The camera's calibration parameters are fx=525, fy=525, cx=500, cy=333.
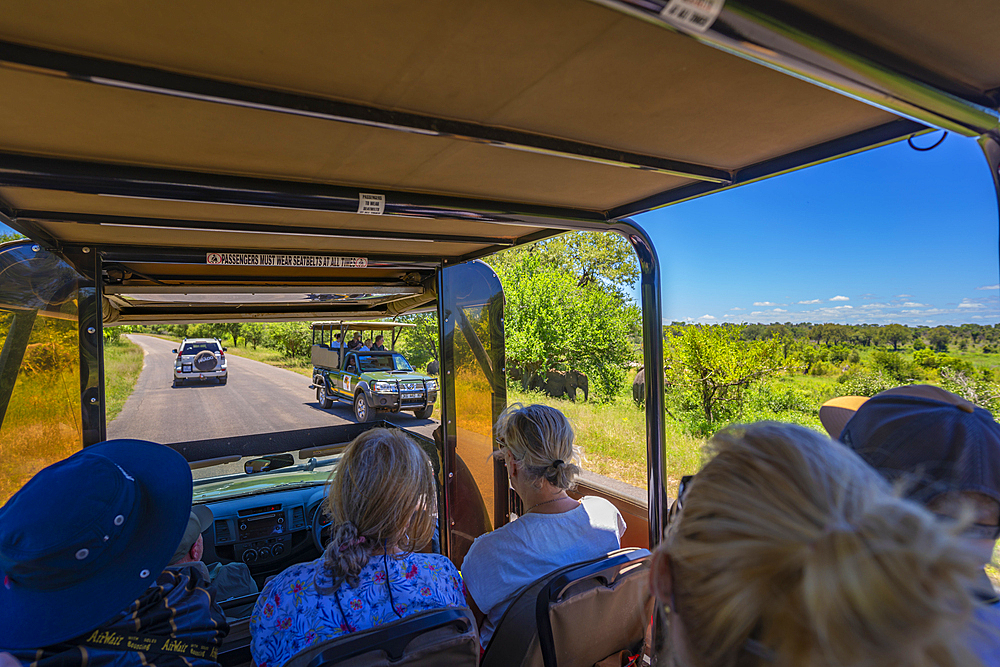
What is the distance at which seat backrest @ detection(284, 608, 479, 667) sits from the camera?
3.94ft

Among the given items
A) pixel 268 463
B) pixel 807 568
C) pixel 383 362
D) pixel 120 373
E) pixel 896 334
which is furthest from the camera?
pixel 120 373

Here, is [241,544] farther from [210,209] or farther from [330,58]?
[330,58]

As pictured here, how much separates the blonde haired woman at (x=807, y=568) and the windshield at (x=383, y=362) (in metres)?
15.2

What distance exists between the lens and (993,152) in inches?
51.1

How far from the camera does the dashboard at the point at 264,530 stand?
11.9 ft

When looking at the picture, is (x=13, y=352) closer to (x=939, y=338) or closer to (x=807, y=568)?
(x=807, y=568)

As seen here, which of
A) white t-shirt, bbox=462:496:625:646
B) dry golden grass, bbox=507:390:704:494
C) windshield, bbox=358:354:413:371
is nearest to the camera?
white t-shirt, bbox=462:496:625:646

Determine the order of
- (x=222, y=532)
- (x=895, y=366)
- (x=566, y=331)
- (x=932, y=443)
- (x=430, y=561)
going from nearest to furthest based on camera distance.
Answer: (x=932, y=443) → (x=430, y=561) → (x=222, y=532) → (x=895, y=366) → (x=566, y=331)

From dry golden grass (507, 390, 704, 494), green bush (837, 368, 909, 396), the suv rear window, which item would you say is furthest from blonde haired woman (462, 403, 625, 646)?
the suv rear window

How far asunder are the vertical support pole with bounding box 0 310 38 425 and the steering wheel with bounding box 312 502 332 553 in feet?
6.08

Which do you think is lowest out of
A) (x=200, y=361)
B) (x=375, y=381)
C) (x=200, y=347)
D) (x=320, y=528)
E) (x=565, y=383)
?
(x=565, y=383)

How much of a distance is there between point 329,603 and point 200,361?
92.2ft

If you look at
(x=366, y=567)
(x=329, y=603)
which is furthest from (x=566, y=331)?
(x=329, y=603)

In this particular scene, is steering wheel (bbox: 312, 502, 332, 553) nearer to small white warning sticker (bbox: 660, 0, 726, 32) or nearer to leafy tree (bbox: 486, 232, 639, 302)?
small white warning sticker (bbox: 660, 0, 726, 32)
